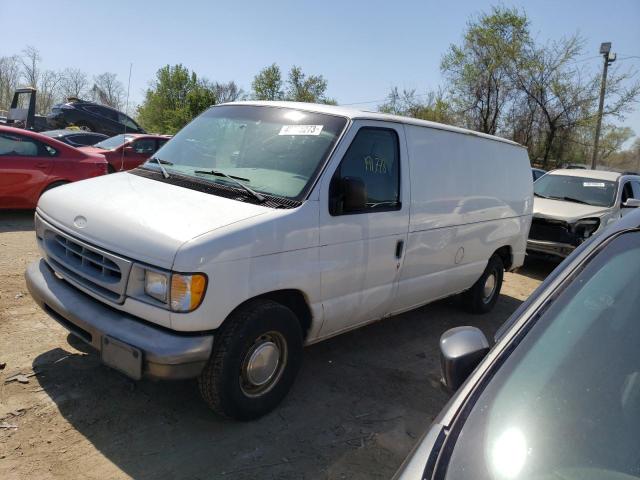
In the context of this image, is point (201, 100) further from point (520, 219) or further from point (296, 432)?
point (296, 432)

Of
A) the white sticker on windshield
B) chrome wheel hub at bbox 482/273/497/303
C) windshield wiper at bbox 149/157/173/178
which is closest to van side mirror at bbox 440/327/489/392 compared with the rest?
the white sticker on windshield

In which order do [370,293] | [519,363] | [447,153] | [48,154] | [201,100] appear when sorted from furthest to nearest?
[201,100]
[48,154]
[447,153]
[370,293]
[519,363]

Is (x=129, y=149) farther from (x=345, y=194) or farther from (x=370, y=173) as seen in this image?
(x=345, y=194)

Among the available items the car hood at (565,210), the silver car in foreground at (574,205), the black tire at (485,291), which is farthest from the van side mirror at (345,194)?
the car hood at (565,210)

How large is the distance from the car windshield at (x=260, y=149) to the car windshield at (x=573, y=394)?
195 cm

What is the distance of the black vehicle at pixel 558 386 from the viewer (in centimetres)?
136

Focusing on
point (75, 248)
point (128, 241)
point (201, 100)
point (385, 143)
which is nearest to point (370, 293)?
point (385, 143)

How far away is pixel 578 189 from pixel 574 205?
0.76 meters

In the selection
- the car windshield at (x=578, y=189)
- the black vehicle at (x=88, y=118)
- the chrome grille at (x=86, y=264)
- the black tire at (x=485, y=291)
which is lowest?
the black tire at (x=485, y=291)

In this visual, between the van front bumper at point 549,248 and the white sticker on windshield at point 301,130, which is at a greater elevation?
the white sticker on windshield at point 301,130

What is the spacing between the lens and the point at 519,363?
1.67m

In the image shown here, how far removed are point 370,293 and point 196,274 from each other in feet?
5.49

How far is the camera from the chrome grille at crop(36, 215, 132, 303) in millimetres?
2922

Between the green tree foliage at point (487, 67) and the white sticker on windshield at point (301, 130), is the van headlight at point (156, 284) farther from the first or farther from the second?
the green tree foliage at point (487, 67)
